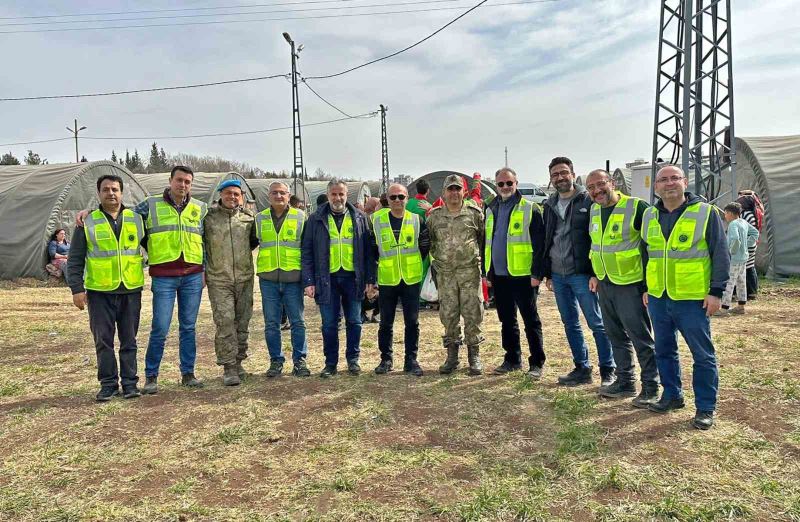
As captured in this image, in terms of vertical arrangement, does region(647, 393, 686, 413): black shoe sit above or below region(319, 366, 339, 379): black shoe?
below

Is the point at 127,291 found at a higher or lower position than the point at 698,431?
higher

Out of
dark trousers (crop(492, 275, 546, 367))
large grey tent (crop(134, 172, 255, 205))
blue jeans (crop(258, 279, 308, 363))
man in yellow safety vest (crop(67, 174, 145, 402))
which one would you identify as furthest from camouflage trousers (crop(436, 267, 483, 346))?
large grey tent (crop(134, 172, 255, 205))

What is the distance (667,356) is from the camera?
13.7 ft

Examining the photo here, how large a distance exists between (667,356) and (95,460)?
4246 mm

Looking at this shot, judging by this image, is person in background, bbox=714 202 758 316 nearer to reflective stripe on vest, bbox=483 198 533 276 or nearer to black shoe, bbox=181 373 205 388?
reflective stripe on vest, bbox=483 198 533 276

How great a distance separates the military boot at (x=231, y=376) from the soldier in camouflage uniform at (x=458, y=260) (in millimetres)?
2120

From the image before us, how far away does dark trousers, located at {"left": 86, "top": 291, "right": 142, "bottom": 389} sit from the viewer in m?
4.75

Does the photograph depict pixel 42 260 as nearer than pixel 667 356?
No

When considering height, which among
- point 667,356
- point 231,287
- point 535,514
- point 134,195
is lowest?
point 535,514

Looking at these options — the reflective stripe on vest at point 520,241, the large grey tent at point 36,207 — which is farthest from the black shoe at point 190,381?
the large grey tent at point 36,207

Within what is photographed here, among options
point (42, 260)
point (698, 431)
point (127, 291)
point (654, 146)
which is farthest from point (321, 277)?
point (42, 260)

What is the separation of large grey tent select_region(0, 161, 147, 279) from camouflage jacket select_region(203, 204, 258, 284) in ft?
30.2

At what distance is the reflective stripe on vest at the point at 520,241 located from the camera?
5078mm

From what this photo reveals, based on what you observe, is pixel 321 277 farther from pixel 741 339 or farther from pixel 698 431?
pixel 741 339
